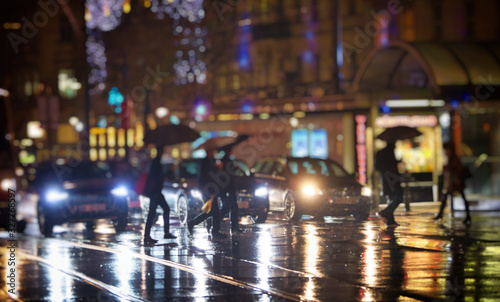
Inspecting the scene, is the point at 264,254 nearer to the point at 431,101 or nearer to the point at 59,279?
the point at 59,279

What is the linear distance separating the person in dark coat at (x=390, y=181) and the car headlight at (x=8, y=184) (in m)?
8.06

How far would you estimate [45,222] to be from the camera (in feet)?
66.4

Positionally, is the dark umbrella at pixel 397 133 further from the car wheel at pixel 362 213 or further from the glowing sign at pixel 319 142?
the glowing sign at pixel 319 142

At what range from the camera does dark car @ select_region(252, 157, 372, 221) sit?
70.6ft

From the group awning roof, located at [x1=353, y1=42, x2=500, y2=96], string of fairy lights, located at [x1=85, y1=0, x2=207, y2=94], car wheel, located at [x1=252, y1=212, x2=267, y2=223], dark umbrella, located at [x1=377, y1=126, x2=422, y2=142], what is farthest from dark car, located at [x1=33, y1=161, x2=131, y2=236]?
string of fairy lights, located at [x1=85, y1=0, x2=207, y2=94]

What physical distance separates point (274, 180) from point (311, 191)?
1.30 metres

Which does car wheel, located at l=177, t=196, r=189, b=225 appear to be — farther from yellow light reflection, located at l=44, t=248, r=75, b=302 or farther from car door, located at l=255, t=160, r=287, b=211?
yellow light reflection, located at l=44, t=248, r=75, b=302

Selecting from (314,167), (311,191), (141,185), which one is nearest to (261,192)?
(311,191)

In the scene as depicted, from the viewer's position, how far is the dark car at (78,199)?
20.0 meters

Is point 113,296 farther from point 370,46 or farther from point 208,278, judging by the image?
point 370,46

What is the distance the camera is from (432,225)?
20188 mm

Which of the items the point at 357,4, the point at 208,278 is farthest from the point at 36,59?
the point at 208,278

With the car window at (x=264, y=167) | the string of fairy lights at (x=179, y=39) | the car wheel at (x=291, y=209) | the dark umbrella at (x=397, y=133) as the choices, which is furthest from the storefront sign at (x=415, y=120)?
the string of fairy lights at (x=179, y=39)

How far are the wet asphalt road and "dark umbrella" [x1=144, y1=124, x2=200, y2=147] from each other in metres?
1.92
